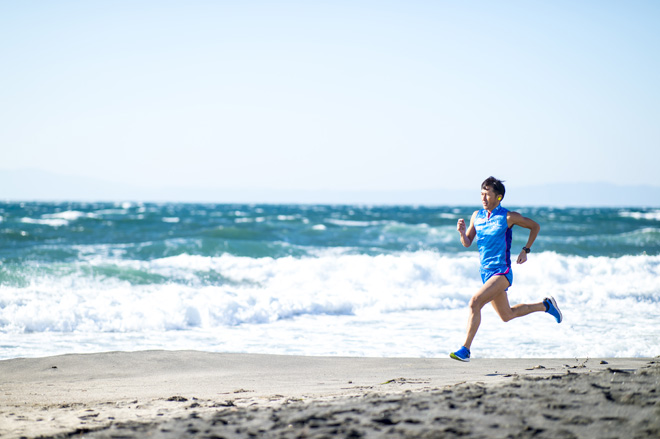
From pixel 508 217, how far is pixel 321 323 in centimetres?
462

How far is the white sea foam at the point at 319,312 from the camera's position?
7371 millimetres

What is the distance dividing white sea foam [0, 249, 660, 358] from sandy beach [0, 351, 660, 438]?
1.34 metres

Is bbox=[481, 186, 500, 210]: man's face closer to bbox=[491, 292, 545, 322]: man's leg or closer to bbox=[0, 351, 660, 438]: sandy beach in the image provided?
bbox=[491, 292, 545, 322]: man's leg

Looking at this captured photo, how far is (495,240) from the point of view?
526 centimetres

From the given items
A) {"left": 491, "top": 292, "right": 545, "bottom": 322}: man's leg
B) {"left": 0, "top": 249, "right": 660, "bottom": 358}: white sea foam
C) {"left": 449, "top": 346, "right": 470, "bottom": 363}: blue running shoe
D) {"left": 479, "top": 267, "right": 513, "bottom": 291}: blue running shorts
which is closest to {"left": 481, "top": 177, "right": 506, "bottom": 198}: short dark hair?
{"left": 479, "top": 267, "right": 513, "bottom": 291}: blue running shorts

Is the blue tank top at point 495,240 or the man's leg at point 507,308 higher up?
the blue tank top at point 495,240

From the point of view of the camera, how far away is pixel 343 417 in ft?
10.7

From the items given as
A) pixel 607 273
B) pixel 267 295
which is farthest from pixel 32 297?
pixel 607 273

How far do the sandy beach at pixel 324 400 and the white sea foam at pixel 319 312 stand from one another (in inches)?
52.9

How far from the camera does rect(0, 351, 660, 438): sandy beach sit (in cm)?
303

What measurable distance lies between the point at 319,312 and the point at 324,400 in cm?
632

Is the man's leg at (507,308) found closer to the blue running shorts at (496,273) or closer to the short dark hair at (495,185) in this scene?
the blue running shorts at (496,273)

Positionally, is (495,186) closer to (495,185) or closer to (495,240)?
(495,185)

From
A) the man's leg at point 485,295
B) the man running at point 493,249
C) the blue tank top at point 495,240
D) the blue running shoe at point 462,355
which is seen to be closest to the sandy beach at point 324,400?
the blue running shoe at point 462,355
